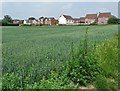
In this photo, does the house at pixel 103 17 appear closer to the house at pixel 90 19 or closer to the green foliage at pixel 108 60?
the house at pixel 90 19

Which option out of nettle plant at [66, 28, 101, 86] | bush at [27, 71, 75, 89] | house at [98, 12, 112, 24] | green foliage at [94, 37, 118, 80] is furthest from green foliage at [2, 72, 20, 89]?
house at [98, 12, 112, 24]

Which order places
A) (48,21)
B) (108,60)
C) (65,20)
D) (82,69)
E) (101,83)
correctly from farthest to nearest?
1. (65,20)
2. (48,21)
3. (108,60)
4. (82,69)
5. (101,83)

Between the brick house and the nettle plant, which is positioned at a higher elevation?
the brick house

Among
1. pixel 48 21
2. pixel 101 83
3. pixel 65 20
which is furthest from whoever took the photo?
pixel 65 20

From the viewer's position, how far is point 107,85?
6625 millimetres

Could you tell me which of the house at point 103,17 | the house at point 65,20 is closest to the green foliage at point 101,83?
the house at point 103,17

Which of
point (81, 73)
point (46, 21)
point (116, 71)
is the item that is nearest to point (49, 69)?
point (81, 73)

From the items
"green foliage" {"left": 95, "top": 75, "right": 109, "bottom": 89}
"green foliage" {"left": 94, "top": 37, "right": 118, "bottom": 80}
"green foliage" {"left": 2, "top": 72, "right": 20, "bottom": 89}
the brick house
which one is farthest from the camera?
the brick house

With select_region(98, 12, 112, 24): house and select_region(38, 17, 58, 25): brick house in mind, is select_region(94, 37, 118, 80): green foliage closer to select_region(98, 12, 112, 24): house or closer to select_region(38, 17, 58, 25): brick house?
select_region(38, 17, 58, 25): brick house

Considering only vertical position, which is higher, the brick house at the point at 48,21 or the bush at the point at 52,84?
the brick house at the point at 48,21

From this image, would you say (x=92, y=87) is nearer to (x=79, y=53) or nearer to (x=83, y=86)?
(x=83, y=86)

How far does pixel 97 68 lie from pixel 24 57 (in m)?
2.11

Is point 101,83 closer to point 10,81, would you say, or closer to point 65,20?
point 10,81

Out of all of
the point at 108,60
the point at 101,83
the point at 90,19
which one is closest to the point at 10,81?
the point at 101,83
